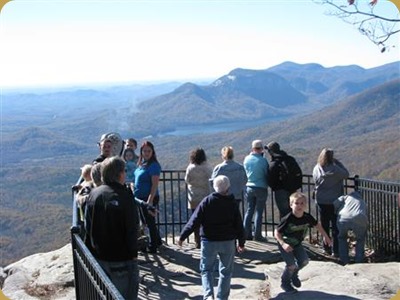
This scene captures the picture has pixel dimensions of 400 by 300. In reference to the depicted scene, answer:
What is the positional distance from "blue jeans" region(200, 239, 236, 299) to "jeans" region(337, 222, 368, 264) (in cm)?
250

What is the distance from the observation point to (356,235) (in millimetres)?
8141

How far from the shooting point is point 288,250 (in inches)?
255

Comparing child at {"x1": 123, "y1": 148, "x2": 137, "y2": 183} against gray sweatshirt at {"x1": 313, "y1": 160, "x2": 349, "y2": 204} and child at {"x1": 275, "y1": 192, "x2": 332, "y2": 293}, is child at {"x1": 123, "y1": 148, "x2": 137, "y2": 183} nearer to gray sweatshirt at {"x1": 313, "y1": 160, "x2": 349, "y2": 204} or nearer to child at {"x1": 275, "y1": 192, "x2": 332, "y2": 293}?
child at {"x1": 275, "y1": 192, "x2": 332, "y2": 293}

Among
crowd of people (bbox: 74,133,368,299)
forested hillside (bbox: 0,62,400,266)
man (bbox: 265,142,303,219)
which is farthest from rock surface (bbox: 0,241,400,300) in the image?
forested hillside (bbox: 0,62,400,266)

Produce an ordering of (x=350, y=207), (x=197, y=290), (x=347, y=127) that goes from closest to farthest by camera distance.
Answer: (x=197, y=290) → (x=350, y=207) → (x=347, y=127)

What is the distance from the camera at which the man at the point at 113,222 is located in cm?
497

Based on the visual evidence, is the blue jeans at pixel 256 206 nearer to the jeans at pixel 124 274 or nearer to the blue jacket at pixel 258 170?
the blue jacket at pixel 258 170

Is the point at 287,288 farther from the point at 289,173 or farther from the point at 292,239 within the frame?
the point at 289,173

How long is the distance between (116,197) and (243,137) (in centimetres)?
17520

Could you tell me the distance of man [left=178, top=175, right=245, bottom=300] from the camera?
6156mm

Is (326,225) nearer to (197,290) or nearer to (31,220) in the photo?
(197,290)

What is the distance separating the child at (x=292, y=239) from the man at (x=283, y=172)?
1.99 meters

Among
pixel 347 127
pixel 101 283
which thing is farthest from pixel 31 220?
pixel 347 127

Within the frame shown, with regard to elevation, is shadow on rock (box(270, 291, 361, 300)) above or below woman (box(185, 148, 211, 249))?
below
